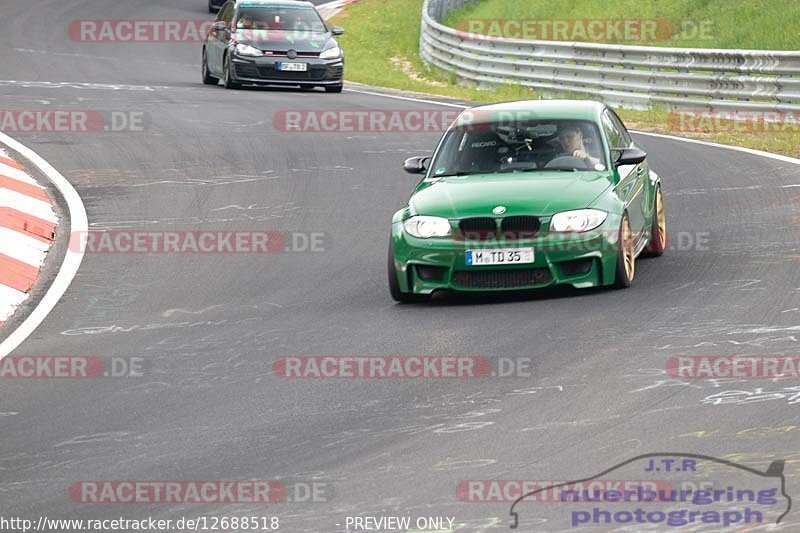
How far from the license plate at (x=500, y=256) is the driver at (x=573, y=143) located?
53.7 inches

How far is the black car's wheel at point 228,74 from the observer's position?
2762cm

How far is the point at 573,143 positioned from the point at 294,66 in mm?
15558

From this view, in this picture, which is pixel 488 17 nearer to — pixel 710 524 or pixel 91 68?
pixel 91 68

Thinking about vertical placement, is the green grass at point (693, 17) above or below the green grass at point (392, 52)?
above

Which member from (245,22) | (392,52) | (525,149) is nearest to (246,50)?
(245,22)

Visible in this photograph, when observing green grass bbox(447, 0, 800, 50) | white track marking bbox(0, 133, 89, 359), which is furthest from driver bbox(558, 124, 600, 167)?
green grass bbox(447, 0, 800, 50)

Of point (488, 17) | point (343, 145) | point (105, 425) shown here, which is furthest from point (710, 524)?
point (488, 17)

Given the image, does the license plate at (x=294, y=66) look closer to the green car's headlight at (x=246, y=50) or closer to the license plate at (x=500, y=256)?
the green car's headlight at (x=246, y=50)

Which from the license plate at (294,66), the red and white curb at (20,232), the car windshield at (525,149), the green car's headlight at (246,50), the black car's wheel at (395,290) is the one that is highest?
the car windshield at (525,149)

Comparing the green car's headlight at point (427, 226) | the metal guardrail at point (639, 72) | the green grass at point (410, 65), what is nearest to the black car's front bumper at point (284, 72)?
the green grass at point (410, 65)

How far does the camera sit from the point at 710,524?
6070mm

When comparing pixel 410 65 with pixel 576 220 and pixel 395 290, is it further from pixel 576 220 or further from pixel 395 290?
pixel 576 220

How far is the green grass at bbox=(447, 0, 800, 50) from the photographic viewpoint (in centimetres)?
3130

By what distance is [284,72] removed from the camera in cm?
2730
